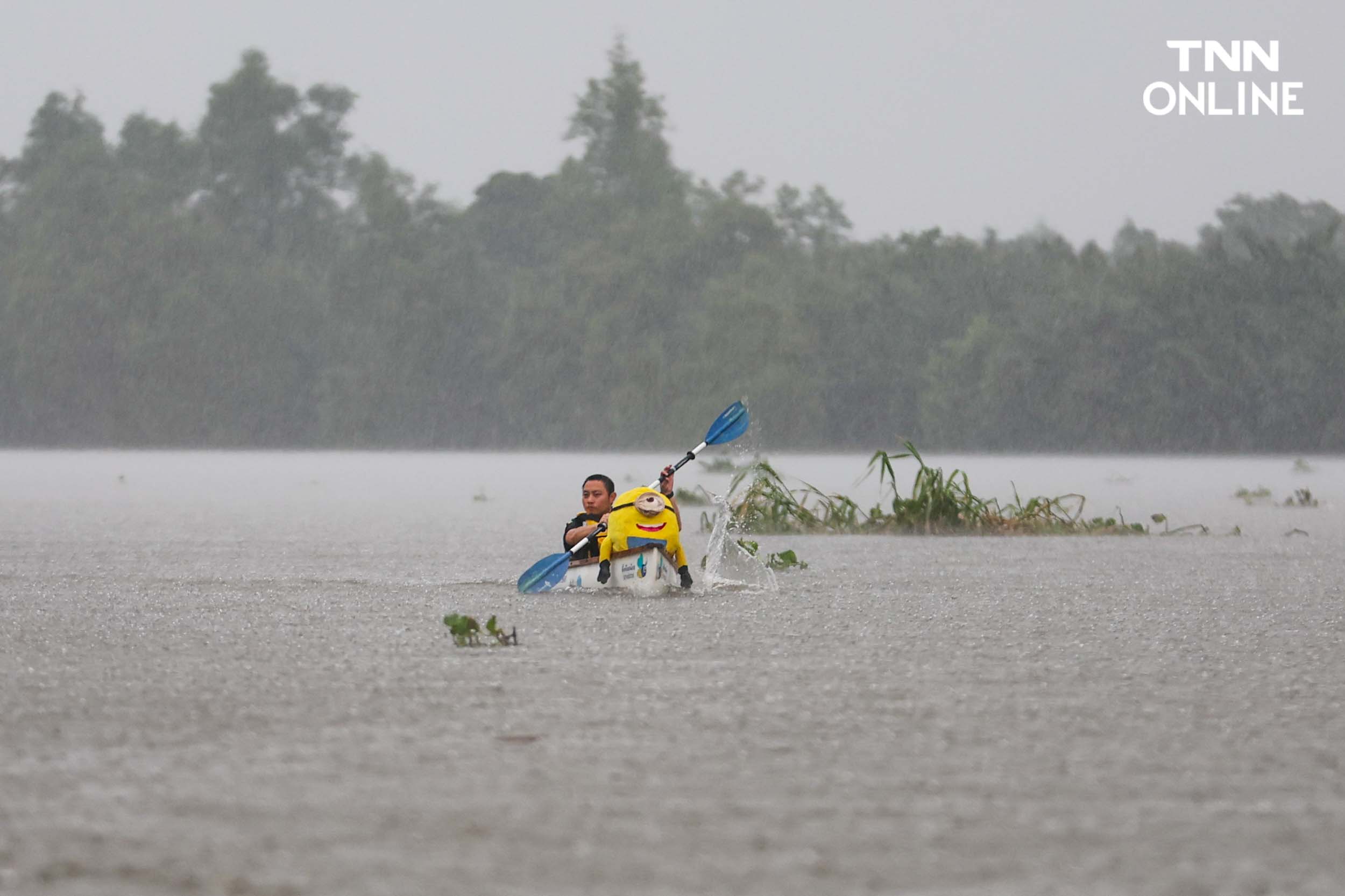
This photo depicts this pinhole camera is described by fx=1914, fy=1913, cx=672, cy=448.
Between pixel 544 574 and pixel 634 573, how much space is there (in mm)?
389

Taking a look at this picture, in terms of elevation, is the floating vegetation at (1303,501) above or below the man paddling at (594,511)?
above

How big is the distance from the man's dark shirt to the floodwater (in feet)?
1.40

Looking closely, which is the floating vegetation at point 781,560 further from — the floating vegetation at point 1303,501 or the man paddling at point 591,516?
the floating vegetation at point 1303,501

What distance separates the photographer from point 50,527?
13281 millimetres

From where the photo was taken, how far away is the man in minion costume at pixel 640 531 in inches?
315

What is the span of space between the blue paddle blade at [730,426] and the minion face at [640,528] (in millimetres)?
1080

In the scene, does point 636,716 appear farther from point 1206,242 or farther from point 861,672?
point 1206,242

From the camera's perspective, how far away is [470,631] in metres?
6.04

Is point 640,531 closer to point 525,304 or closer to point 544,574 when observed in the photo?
point 544,574

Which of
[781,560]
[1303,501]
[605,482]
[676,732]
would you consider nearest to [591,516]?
[605,482]

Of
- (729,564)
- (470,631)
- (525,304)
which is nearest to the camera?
(470,631)

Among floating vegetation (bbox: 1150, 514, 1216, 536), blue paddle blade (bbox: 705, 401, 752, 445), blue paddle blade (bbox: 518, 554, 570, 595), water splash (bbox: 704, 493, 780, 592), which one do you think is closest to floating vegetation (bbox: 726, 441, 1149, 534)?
floating vegetation (bbox: 1150, 514, 1216, 536)

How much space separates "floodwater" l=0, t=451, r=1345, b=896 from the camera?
3008mm

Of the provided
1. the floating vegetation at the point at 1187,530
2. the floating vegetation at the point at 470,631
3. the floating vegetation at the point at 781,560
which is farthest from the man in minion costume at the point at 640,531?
the floating vegetation at the point at 1187,530
